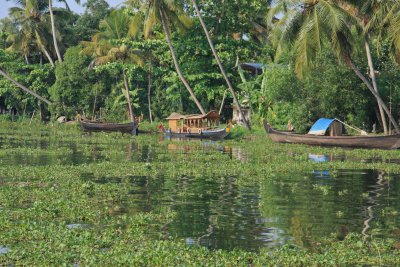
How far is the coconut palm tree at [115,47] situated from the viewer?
52000mm

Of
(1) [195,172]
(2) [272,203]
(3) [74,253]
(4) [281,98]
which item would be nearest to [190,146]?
(4) [281,98]

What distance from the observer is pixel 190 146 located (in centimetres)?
3612

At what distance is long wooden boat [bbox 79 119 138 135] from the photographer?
46969 mm

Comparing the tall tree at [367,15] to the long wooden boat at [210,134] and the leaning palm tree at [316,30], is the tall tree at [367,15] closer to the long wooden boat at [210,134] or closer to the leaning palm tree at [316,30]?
the leaning palm tree at [316,30]

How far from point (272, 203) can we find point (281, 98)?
1066 inches

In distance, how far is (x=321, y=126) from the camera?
38.3 meters

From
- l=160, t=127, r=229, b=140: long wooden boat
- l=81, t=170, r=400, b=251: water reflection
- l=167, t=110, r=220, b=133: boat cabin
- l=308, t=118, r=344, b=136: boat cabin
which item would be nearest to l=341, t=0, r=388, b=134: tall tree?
l=308, t=118, r=344, b=136: boat cabin

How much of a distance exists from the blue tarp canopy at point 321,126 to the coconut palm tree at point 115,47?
16788 millimetres

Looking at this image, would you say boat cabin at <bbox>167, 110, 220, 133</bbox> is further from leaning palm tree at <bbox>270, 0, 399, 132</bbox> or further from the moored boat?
leaning palm tree at <bbox>270, 0, 399, 132</bbox>

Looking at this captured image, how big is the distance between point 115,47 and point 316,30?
22.9 metres

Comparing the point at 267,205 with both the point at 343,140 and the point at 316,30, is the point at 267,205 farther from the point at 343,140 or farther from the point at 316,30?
the point at 343,140

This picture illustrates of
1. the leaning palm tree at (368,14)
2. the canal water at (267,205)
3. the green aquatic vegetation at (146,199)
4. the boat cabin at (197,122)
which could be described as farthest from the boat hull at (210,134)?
the canal water at (267,205)

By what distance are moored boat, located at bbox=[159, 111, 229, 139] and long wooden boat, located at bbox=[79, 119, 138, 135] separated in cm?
196

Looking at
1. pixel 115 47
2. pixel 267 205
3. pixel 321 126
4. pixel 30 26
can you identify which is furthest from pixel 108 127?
pixel 267 205
